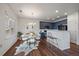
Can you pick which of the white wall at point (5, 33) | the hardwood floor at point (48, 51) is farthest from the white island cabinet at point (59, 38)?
the white wall at point (5, 33)

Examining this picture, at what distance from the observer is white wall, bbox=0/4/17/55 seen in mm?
2376

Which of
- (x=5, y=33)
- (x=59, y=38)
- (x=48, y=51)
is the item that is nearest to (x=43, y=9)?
(x=59, y=38)

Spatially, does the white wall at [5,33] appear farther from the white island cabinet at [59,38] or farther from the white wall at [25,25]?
the white island cabinet at [59,38]

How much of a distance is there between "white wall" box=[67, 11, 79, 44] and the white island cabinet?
142 millimetres

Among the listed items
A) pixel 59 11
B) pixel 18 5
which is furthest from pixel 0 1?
pixel 59 11

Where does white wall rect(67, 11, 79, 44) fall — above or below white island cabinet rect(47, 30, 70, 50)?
above

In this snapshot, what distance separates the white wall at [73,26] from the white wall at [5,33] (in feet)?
5.27

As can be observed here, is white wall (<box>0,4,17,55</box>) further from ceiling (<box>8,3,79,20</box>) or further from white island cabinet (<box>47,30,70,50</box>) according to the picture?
white island cabinet (<box>47,30,70,50</box>)

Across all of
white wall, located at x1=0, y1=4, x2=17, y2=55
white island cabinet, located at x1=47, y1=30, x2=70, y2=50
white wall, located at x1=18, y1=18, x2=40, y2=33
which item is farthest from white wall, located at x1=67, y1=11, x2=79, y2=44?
white wall, located at x1=0, y1=4, x2=17, y2=55

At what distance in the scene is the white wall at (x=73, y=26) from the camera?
8.11 ft

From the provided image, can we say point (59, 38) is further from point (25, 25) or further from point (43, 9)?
point (25, 25)

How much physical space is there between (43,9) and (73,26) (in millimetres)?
994

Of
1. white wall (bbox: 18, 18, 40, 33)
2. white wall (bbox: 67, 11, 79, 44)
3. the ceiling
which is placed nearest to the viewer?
the ceiling

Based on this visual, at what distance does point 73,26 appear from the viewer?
2502 mm
